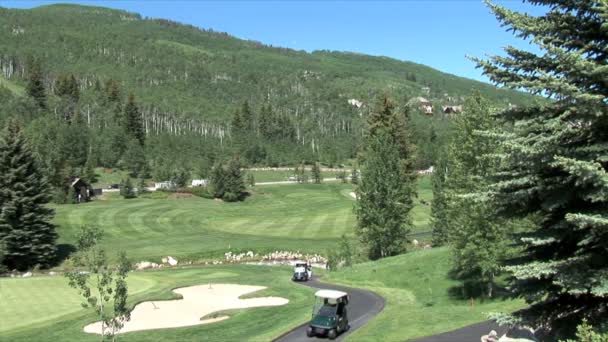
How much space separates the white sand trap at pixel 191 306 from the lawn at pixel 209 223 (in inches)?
870

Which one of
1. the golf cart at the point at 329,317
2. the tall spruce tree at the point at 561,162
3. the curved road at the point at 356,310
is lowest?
the curved road at the point at 356,310

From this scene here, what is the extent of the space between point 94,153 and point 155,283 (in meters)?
91.8

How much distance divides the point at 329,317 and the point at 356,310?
6.53 m

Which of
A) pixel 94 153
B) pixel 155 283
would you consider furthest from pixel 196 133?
pixel 155 283

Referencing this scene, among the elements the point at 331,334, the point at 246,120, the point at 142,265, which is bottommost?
the point at 142,265

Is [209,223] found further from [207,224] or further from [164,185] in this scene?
[164,185]

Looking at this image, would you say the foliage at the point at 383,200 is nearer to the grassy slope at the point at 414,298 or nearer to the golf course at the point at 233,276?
the golf course at the point at 233,276

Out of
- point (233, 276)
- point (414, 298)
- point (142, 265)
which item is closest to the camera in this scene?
point (414, 298)

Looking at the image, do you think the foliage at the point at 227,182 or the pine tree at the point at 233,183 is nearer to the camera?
the pine tree at the point at 233,183

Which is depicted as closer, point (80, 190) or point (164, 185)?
point (80, 190)

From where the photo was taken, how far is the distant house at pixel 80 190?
94.0 m

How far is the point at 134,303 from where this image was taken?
112 feet

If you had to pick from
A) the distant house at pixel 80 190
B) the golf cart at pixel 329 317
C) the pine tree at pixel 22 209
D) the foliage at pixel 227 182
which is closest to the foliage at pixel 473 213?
the golf cart at pixel 329 317

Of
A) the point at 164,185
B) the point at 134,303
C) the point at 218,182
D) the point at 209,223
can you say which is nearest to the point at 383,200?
the point at 134,303
